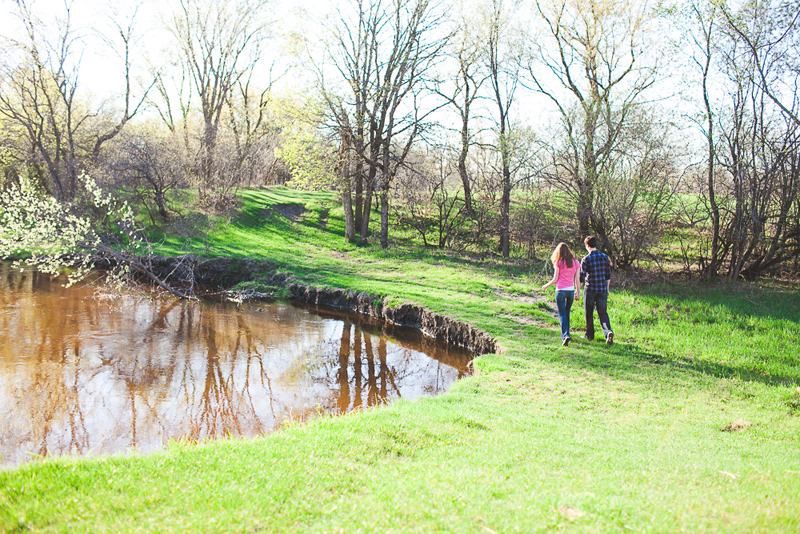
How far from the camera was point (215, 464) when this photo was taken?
413cm

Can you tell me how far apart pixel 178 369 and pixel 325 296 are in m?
6.23

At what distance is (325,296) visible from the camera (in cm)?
1527

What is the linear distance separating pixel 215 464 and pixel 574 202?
14.6 m

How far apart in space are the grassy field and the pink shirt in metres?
1.21

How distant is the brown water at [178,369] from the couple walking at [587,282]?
2472 mm

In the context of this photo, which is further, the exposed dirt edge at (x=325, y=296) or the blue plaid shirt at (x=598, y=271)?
the exposed dirt edge at (x=325, y=296)

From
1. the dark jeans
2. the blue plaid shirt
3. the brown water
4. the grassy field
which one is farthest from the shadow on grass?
the brown water

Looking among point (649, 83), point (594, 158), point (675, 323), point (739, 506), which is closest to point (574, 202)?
point (594, 158)

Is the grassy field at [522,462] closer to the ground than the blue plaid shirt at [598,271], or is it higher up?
closer to the ground

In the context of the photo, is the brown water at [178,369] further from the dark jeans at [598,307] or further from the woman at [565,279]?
the dark jeans at [598,307]

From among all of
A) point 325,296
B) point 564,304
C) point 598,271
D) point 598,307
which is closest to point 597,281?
point 598,271

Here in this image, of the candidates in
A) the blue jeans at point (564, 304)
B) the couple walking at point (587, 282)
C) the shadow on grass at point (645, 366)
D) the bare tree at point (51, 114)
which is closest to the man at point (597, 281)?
the couple walking at point (587, 282)

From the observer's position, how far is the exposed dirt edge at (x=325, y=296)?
451 inches

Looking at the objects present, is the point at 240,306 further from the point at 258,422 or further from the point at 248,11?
the point at 248,11
